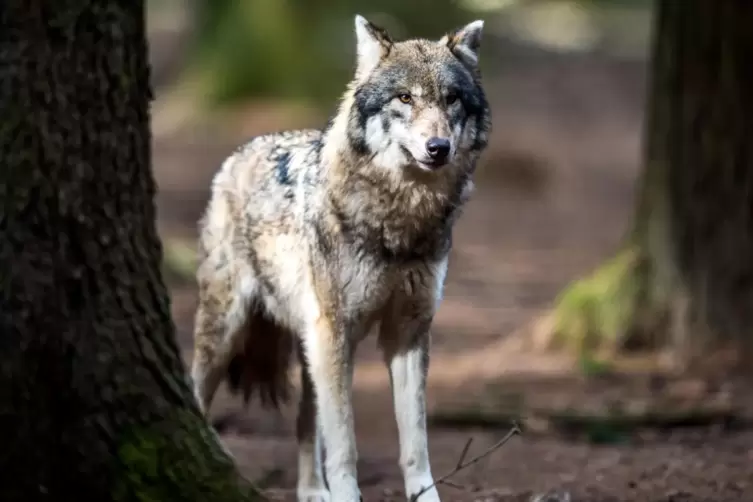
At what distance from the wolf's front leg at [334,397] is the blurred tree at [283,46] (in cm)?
1704

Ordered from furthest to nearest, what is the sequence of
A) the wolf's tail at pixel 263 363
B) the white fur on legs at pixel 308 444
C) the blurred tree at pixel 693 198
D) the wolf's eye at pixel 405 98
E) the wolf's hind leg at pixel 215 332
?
the blurred tree at pixel 693 198 < the wolf's tail at pixel 263 363 < the wolf's hind leg at pixel 215 332 < the white fur on legs at pixel 308 444 < the wolf's eye at pixel 405 98

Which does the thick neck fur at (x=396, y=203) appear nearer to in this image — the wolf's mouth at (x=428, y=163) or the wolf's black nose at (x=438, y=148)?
the wolf's mouth at (x=428, y=163)

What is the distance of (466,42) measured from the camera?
516cm

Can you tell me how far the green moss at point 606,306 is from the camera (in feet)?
30.7

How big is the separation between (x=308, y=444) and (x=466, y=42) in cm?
216

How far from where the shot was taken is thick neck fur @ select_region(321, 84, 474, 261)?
16.1ft

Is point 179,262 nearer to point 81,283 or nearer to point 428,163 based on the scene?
point 428,163

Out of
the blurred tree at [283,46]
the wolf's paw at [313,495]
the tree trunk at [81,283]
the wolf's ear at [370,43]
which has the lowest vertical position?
the wolf's paw at [313,495]

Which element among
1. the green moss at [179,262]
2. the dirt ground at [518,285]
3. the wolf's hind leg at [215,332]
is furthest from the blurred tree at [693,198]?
the green moss at [179,262]

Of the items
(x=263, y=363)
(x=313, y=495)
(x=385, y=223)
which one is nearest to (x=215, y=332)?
(x=263, y=363)

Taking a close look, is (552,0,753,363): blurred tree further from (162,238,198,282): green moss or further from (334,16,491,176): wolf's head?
(162,238,198,282): green moss

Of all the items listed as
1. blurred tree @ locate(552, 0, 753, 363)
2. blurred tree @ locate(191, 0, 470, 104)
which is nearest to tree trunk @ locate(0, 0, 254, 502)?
blurred tree @ locate(552, 0, 753, 363)

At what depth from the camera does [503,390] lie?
8.74 m

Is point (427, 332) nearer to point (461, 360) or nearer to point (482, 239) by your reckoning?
point (461, 360)
